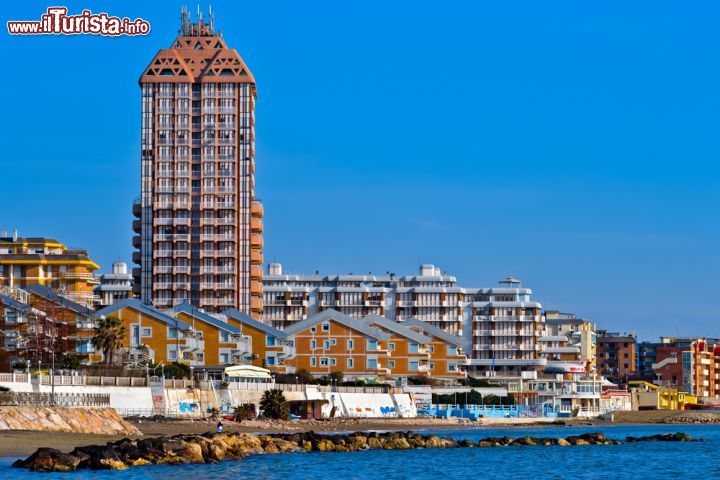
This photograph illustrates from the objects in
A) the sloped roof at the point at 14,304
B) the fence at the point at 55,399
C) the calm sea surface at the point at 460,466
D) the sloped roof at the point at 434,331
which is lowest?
the calm sea surface at the point at 460,466

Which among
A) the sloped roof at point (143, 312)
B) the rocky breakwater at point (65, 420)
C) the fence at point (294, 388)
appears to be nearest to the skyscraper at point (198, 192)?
the sloped roof at point (143, 312)

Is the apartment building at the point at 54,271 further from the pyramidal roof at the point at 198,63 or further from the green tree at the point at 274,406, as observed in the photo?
the green tree at the point at 274,406

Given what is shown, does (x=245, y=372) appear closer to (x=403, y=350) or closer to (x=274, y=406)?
(x=274, y=406)

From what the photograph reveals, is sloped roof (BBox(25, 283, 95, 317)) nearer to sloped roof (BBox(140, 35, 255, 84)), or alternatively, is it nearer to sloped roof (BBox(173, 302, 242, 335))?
sloped roof (BBox(173, 302, 242, 335))

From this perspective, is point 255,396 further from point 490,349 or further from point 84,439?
point 490,349

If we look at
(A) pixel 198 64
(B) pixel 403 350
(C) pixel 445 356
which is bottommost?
(C) pixel 445 356

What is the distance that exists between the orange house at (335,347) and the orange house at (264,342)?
362 inches

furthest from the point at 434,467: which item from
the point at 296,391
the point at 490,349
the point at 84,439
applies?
the point at 490,349

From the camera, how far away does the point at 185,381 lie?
10712 centimetres

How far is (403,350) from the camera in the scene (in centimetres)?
16075

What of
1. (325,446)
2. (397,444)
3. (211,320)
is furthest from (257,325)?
(325,446)

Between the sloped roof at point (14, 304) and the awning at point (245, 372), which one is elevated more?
the sloped roof at point (14, 304)

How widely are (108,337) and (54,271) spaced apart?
3370cm

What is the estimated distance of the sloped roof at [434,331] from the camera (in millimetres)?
167125
